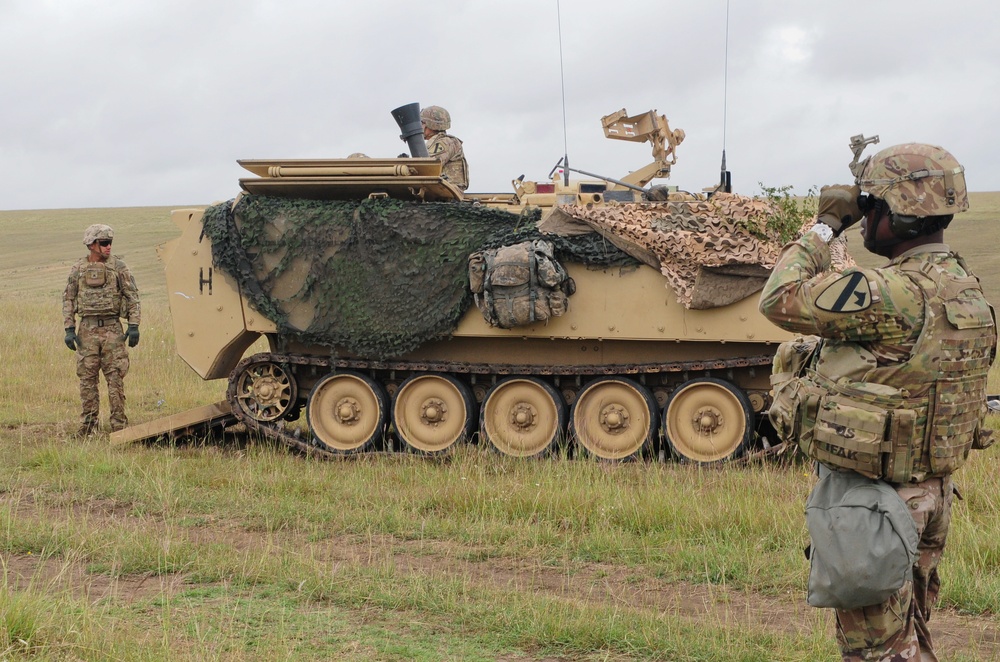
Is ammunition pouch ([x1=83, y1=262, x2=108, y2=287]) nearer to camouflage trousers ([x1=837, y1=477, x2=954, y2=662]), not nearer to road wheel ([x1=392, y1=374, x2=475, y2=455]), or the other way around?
road wheel ([x1=392, y1=374, x2=475, y2=455])

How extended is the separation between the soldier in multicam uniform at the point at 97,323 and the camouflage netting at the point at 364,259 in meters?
1.56

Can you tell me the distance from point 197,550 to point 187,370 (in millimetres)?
8576

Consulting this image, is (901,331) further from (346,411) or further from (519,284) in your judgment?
(346,411)

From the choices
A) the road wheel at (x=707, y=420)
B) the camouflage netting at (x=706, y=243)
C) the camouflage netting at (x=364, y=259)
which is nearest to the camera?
the camouflage netting at (x=706, y=243)

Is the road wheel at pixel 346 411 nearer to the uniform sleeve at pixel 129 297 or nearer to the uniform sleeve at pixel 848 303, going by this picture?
the uniform sleeve at pixel 129 297

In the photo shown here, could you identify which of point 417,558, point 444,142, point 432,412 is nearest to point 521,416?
point 432,412

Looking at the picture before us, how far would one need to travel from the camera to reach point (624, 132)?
11734mm

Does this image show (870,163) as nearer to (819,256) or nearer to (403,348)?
(819,256)

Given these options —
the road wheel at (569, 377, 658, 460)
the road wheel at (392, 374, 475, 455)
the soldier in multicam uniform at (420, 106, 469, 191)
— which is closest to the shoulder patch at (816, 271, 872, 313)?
the road wheel at (569, 377, 658, 460)

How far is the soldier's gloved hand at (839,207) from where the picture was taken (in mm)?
3668

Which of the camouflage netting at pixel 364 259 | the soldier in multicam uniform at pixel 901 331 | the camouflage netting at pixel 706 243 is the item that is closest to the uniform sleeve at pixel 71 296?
the camouflage netting at pixel 364 259

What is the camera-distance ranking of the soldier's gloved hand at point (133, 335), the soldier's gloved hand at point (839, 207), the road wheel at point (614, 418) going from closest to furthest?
the soldier's gloved hand at point (839, 207) < the road wheel at point (614, 418) < the soldier's gloved hand at point (133, 335)

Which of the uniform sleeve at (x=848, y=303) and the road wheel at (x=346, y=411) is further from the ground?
the uniform sleeve at (x=848, y=303)

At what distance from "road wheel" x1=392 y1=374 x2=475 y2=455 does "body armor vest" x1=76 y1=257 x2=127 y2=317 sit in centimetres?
318
